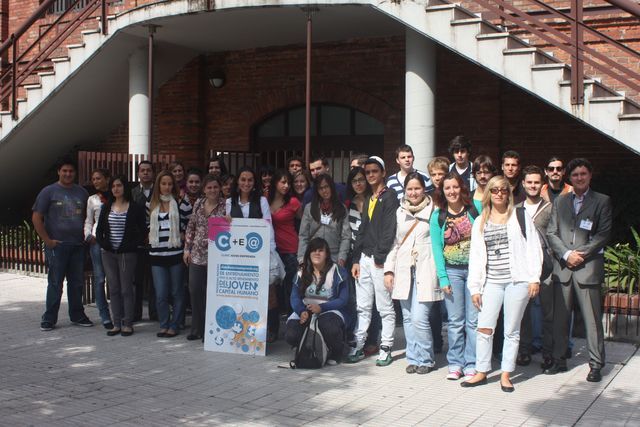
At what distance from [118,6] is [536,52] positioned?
358 inches

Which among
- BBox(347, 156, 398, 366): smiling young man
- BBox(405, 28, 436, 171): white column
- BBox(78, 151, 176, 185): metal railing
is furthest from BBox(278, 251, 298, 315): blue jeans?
BBox(78, 151, 176, 185): metal railing

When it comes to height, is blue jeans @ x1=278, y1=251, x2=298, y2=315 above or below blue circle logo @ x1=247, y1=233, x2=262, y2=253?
below

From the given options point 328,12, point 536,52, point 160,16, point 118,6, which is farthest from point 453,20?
point 118,6

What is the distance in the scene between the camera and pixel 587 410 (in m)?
5.54

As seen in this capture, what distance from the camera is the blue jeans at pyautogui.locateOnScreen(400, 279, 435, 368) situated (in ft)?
21.3

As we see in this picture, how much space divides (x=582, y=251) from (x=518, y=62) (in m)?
3.42

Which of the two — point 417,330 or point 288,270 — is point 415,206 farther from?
point 288,270

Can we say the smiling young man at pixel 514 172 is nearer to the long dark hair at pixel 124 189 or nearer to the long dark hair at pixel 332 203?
the long dark hair at pixel 332 203

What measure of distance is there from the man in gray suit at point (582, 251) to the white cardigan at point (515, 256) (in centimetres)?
48

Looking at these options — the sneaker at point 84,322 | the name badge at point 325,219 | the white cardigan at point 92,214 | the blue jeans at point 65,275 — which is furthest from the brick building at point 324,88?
the sneaker at point 84,322

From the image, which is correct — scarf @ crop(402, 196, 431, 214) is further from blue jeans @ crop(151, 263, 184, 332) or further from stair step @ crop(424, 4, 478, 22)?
stair step @ crop(424, 4, 478, 22)

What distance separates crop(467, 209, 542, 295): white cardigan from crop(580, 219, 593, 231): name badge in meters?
0.52

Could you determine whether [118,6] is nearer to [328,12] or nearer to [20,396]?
[328,12]

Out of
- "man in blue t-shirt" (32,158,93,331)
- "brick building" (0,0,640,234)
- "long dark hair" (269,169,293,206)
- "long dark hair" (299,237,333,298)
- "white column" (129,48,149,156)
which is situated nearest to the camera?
"long dark hair" (299,237,333,298)
